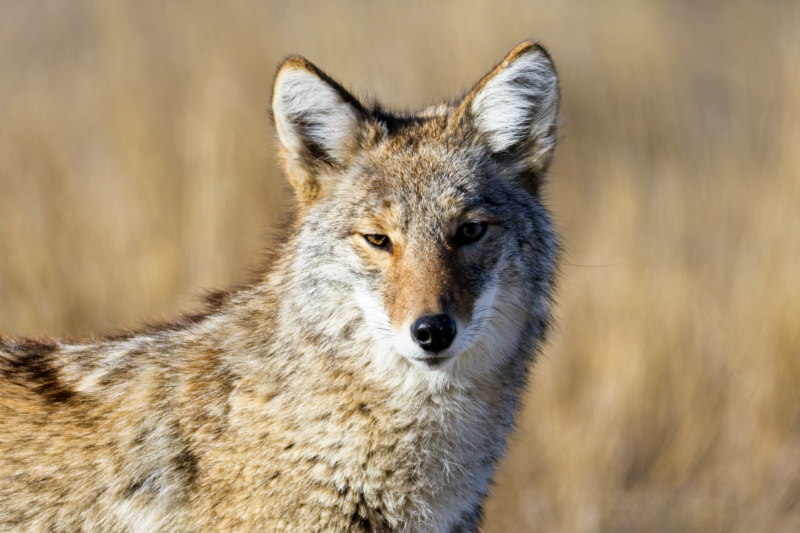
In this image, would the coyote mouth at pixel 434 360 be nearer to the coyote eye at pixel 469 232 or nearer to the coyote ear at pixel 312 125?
the coyote eye at pixel 469 232

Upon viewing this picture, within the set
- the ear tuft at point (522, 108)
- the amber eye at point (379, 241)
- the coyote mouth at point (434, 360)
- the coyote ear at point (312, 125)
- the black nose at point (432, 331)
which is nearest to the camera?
the black nose at point (432, 331)

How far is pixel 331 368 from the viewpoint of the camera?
3.62 metres

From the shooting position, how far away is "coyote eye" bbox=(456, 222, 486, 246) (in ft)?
12.1

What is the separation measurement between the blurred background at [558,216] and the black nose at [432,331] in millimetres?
2537

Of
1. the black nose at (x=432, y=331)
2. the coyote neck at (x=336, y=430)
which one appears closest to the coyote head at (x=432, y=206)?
the black nose at (x=432, y=331)

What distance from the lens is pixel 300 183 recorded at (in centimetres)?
400

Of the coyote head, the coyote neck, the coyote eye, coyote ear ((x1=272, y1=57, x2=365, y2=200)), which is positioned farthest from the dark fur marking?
the coyote eye

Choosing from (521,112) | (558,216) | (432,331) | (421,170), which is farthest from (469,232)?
(558,216)

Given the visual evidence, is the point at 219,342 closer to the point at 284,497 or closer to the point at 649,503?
the point at 284,497

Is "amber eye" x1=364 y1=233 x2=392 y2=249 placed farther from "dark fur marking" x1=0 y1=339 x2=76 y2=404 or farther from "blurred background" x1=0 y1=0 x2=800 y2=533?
"blurred background" x1=0 y1=0 x2=800 y2=533

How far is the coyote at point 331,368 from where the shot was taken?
11.3 feet

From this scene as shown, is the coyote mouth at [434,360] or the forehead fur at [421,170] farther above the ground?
the forehead fur at [421,170]

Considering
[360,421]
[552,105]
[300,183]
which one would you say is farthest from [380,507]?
[552,105]

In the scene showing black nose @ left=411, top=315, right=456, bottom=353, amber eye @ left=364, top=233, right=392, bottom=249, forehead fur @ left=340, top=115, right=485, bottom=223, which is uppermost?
forehead fur @ left=340, top=115, right=485, bottom=223
